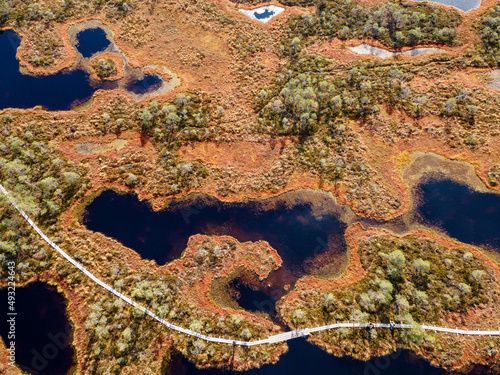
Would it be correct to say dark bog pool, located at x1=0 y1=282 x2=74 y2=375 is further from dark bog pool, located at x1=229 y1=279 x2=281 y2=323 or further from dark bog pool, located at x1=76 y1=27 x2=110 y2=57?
dark bog pool, located at x1=76 y1=27 x2=110 y2=57

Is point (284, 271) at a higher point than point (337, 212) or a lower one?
lower

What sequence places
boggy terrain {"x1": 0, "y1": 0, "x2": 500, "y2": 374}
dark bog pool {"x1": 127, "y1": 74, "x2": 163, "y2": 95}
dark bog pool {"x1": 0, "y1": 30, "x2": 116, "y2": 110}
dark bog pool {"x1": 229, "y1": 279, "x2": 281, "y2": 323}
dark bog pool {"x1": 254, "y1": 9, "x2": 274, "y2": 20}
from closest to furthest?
boggy terrain {"x1": 0, "y1": 0, "x2": 500, "y2": 374} → dark bog pool {"x1": 229, "y1": 279, "x2": 281, "y2": 323} → dark bog pool {"x1": 0, "y1": 30, "x2": 116, "y2": 110} → dark bog pool {"x1": 127, "y1": 74, "x2": 163, "y2": 95} → dark bog pool {"x1": 254, "y1": 9, "x2": 274, "y2": 20}

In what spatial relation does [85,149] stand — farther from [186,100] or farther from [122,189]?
[186,100]

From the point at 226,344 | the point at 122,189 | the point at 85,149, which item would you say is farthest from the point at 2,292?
the point at 226,344

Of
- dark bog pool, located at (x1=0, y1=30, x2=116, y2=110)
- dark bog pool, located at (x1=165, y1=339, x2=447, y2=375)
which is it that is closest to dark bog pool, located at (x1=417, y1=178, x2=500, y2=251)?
dark bog pool, located at (x1=165, y1=339, x2=447, y2=375)

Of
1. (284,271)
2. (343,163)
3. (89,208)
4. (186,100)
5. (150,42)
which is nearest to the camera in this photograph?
(284,271)

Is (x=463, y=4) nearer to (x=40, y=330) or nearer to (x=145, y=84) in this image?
(x=145, y=84)

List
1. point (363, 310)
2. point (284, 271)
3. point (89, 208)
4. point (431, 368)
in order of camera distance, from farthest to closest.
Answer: point (89, 208), point (284, 271), point (363, 310), point (431, 368)
